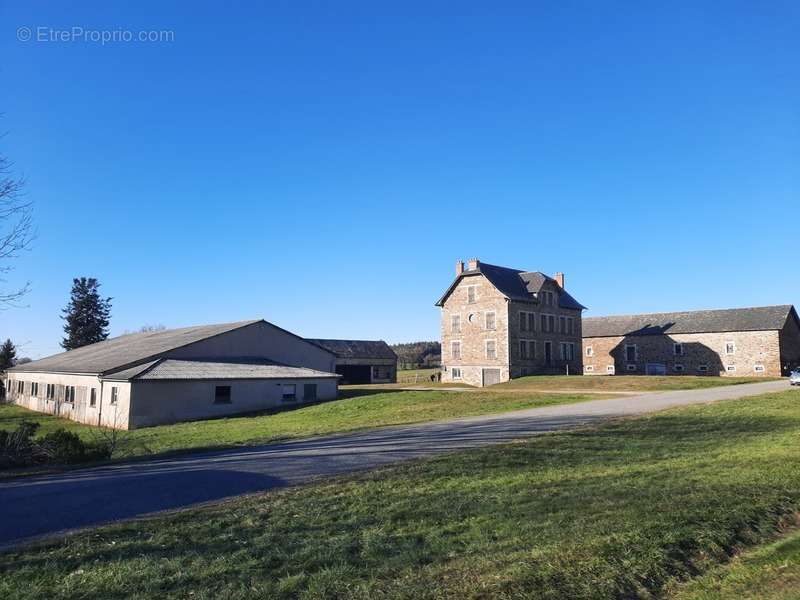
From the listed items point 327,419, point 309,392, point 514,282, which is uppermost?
point 514,282

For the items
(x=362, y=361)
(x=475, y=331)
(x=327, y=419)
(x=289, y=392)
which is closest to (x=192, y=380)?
(x=289, y=392)

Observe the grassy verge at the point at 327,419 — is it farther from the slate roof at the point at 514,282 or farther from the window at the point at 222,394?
the slate roof at the point at 514,282

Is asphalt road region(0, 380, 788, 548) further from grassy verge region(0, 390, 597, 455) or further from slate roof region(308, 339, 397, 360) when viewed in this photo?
slate roof region(308, 339, 397, 360)

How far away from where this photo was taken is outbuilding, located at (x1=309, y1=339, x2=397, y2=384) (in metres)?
59.5

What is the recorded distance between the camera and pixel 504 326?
4775 cm

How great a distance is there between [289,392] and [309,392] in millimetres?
1521

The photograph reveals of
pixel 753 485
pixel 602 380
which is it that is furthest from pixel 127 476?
pixel 602 380

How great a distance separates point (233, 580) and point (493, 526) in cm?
292

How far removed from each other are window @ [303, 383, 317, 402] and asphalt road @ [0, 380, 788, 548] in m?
21.1

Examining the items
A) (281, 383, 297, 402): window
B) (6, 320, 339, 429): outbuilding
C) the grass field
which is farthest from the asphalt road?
(281, 383, 297, 402): window

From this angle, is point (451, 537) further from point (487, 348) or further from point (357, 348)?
point (357, 348)

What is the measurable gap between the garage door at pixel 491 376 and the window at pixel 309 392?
15495mm

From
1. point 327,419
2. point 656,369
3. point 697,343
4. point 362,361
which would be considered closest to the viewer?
point 327,419

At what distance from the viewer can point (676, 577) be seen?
18.3ft
